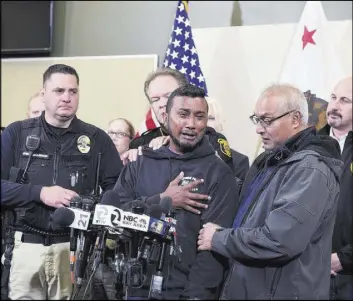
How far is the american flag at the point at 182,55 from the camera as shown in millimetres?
4090

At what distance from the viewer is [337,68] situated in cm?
406

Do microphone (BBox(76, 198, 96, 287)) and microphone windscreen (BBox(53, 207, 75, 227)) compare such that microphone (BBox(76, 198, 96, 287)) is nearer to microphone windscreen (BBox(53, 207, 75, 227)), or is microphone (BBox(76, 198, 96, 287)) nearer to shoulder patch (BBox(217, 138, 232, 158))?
microphone windscreen (BBox(53, 207, 75, 227))

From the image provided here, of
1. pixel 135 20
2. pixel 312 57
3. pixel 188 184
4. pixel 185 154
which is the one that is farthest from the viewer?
pixel 135 20

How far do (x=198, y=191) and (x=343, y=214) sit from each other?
0.85m

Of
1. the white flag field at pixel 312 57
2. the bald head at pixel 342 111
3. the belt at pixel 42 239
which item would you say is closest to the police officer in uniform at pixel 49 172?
the belt at pixel 42 239

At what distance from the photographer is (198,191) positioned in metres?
2.08

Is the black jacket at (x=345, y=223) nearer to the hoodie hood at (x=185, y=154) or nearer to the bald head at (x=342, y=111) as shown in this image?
the bald head at (x=342, y=111)

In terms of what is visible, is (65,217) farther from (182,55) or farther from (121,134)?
(182,55)

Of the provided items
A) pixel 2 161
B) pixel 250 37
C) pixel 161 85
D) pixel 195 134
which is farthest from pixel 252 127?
pixel 2 161

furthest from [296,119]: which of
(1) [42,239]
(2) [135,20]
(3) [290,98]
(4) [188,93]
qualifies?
(2) [135,20]

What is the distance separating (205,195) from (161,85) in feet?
3.26

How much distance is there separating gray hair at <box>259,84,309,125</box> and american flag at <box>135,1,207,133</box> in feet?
6.28

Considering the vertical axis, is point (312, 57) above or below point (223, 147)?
above

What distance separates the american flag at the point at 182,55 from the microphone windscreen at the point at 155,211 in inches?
92.3
